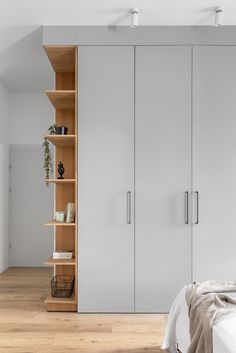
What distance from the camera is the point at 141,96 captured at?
4.60 m

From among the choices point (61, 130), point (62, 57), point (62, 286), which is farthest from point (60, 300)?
point (62, 57)

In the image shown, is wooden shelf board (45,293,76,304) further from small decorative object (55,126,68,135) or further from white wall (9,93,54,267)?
white wall (9,93,54,267)

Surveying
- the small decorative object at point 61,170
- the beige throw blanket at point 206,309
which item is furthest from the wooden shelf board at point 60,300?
the beige throw blanket at point 206,309

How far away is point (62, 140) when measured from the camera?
4.76 meters

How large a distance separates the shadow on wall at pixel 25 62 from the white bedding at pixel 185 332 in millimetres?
2992

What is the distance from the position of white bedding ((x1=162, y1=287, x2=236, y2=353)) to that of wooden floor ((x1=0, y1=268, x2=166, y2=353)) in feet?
1.10

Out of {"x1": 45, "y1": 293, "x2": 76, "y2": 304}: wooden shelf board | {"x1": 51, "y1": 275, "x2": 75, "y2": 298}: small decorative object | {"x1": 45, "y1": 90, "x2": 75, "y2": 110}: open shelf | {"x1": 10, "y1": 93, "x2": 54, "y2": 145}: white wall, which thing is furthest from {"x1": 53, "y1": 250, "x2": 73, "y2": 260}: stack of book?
{"x1": 10, "y1": 93, "x2": 54, "y2": 145}: white wall

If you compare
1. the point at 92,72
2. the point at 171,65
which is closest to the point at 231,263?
the point at 171,65

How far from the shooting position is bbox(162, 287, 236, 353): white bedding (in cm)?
221

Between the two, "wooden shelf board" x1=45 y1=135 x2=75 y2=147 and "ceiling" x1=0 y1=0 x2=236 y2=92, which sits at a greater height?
"ceiling" x1=0 y1=0 x2=236 y2=92

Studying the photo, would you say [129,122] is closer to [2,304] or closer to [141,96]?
[141,96]

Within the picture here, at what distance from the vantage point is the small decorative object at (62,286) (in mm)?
4766
